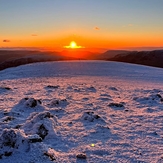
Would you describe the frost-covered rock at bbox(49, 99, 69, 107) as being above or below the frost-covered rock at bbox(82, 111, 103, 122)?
above

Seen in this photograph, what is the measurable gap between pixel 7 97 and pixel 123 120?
6120 millimetres

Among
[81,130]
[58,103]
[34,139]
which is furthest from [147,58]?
[34,139]

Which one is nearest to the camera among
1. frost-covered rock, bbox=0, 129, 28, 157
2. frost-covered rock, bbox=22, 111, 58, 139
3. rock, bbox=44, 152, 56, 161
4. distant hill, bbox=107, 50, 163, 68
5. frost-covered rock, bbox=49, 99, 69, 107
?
rock, bbox=44, 152, 56, 161

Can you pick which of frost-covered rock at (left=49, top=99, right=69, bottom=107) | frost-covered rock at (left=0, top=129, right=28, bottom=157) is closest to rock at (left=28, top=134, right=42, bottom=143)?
frost-covered rock at (left=0, top=129, right=28, bottom=157)

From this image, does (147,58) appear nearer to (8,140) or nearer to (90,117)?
(90,117)

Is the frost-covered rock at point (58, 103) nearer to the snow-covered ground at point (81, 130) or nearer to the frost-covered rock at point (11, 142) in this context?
the snow-covered ground at point (81, 130)

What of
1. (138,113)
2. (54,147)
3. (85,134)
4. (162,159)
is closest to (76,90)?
(138,113)

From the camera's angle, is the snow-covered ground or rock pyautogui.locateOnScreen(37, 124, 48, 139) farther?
rock pyautogui.locateOnScreen(37, 124, 48, 139)

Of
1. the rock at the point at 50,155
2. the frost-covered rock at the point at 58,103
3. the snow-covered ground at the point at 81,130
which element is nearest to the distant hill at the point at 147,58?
the snow-covered ground at the point at 81,130

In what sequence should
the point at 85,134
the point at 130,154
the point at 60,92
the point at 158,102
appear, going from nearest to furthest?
the point at 130,154 → the point at 85,134 → the point at 158,102 → the point at 60,92

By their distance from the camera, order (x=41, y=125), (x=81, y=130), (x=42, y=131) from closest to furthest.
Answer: (x=42, y=131) → (x=41, y=125) → (x=81, y=130)

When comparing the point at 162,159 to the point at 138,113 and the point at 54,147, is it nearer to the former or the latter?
the point at 54,147

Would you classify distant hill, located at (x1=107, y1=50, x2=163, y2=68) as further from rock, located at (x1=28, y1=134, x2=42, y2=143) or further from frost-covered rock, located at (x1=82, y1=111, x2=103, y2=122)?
rock, located at (x1=28, y1=134, x2=42, y2=143)

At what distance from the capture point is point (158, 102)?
10.5m
